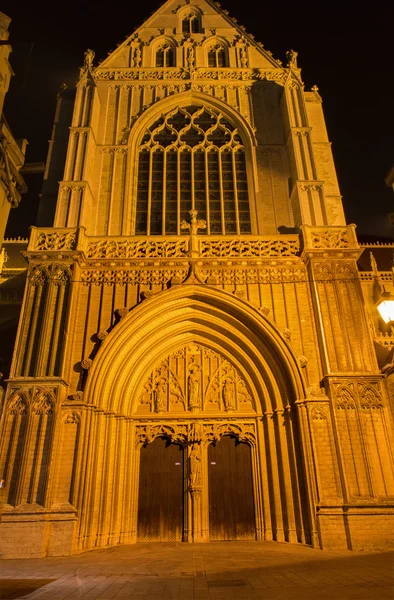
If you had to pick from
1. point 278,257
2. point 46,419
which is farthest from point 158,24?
point 46,419

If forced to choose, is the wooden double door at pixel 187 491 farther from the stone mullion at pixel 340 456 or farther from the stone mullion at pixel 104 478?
the stone mullion at pixel 340 456

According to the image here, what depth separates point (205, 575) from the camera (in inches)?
260

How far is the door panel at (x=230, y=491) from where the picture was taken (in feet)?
36.1

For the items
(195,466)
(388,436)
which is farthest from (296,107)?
(195,466)

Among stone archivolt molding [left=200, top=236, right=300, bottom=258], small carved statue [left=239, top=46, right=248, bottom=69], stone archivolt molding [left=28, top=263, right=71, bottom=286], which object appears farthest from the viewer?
small carved statue [left=239, top=46, right=248, bottom=69]

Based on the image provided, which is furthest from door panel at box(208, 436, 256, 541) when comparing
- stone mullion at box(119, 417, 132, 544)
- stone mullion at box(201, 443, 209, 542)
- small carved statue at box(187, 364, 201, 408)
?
stone mullion at box(119, 417, 132, 544)

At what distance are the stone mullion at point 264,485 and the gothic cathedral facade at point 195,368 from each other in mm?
42

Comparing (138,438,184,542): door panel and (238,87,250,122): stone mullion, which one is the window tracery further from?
(138,438,184,542): door panel

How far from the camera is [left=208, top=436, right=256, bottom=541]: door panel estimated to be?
1102 cm

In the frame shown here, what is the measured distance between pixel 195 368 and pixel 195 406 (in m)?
1.08

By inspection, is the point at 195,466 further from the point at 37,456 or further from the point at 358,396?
the point at 358,396

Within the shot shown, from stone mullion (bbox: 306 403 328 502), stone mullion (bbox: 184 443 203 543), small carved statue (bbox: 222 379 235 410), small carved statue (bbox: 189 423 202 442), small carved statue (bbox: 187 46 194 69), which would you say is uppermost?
small carved statue (bbox: 187 46 194 69)

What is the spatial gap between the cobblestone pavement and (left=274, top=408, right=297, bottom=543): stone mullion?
685mm

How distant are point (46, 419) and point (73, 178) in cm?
795
